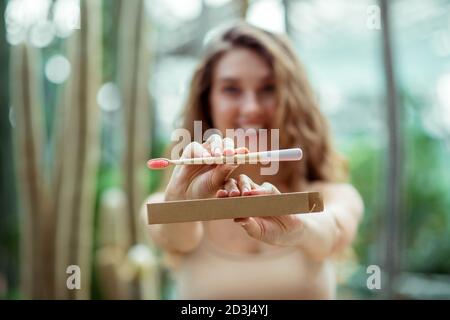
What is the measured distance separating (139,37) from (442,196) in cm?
79

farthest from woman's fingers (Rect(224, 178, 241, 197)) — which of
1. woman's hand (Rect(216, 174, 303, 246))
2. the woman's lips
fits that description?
the woman's lips

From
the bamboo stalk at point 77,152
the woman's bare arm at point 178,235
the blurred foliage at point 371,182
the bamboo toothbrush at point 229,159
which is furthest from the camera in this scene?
the blurred foliage at point 371,182

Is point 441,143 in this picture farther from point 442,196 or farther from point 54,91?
point 54,91

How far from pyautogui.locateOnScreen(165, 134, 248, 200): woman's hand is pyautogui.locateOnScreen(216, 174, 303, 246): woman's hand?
0.03 ft

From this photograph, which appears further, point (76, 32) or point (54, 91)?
point (54, 91)

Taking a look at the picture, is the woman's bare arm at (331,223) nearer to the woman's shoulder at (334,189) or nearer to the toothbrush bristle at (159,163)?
the woman's shoulder at (334,189)

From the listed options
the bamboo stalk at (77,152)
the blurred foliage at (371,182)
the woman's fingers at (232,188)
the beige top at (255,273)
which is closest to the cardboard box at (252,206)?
the woman's fingers at (232,188)

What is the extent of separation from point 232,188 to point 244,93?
0.16m

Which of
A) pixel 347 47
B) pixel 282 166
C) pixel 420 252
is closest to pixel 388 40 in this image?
pixel 347 47

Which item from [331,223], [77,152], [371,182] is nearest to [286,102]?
[331,223]

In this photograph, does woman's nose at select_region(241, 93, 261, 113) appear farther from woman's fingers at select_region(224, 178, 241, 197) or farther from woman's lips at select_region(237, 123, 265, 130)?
woman's fingers at select_region(224, 178, 241, 197)

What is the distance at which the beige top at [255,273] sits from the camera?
0.52 m

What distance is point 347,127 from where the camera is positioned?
4.17 ft

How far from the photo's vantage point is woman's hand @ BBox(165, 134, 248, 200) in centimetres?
40
